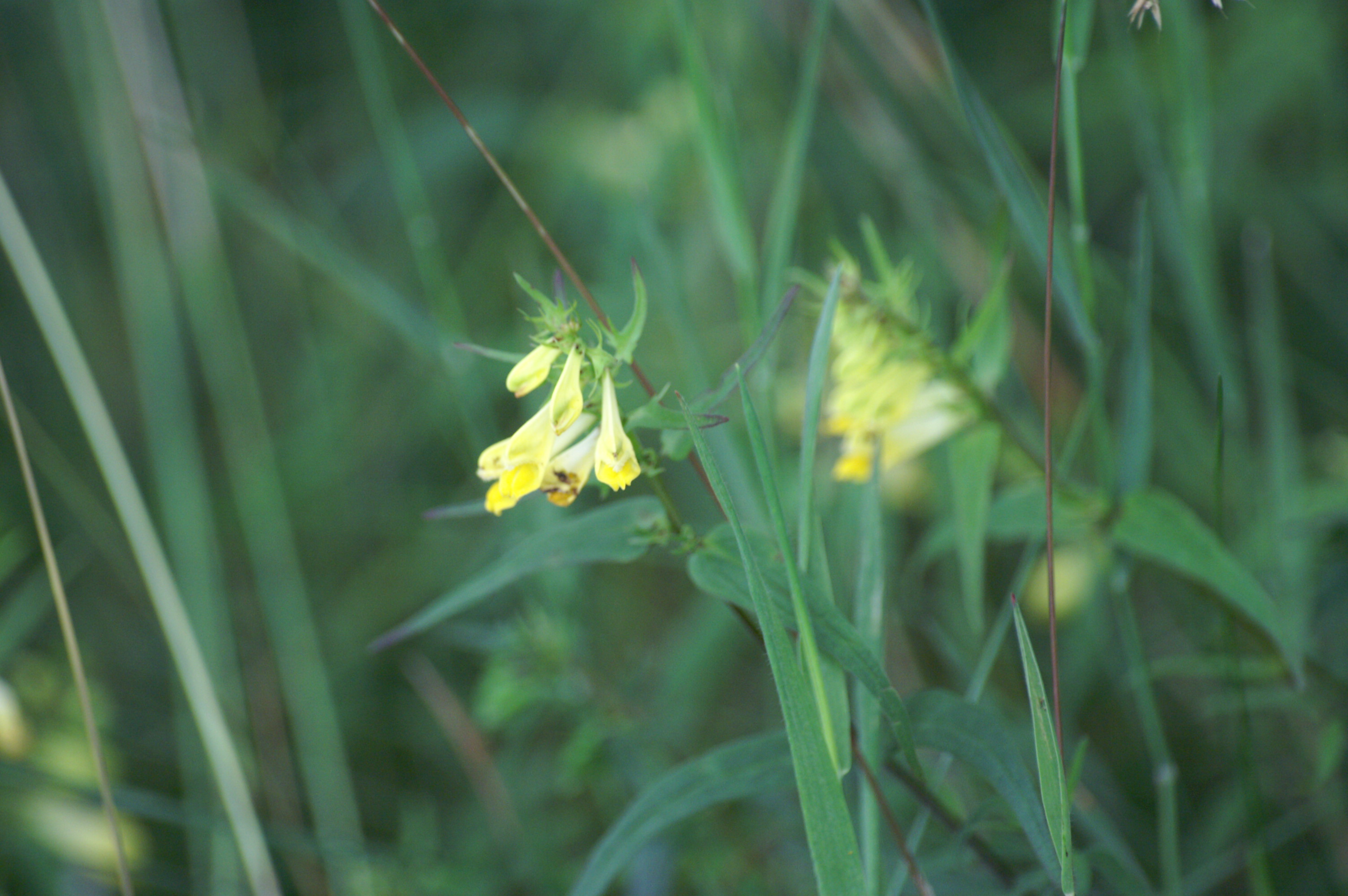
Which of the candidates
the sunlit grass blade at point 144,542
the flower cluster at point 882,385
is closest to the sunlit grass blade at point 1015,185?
the flower cluster at point 882,385

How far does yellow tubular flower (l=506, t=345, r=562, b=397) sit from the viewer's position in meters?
0.66

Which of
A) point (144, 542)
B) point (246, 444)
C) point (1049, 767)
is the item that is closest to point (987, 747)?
point (1049, 767)

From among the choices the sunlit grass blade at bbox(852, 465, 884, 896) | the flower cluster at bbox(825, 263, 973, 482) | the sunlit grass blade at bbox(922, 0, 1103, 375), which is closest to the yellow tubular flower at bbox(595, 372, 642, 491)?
the sunlit grass blade at bbox(852, 465, 884, 896)

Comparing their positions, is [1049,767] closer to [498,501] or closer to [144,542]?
[498,501]

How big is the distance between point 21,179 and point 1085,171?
8.25ft

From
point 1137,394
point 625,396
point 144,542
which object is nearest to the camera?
point 1137,394

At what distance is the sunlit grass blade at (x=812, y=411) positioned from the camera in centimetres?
71

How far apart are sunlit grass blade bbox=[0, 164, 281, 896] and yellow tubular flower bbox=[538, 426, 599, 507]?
0.74 metres

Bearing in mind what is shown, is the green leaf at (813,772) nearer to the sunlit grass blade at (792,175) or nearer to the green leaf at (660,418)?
the green leaf at (660,418)

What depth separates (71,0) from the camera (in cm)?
204

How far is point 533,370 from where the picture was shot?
67 cm

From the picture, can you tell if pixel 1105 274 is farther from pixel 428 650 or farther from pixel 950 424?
pixel 428 650

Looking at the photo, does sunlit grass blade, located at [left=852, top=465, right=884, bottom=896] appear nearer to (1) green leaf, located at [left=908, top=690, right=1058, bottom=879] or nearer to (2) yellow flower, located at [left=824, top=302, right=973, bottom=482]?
(1) green leaf, located at [left=908, top=690, right=1058, bottom=879]

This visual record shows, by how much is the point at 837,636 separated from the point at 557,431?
257 millimetres
